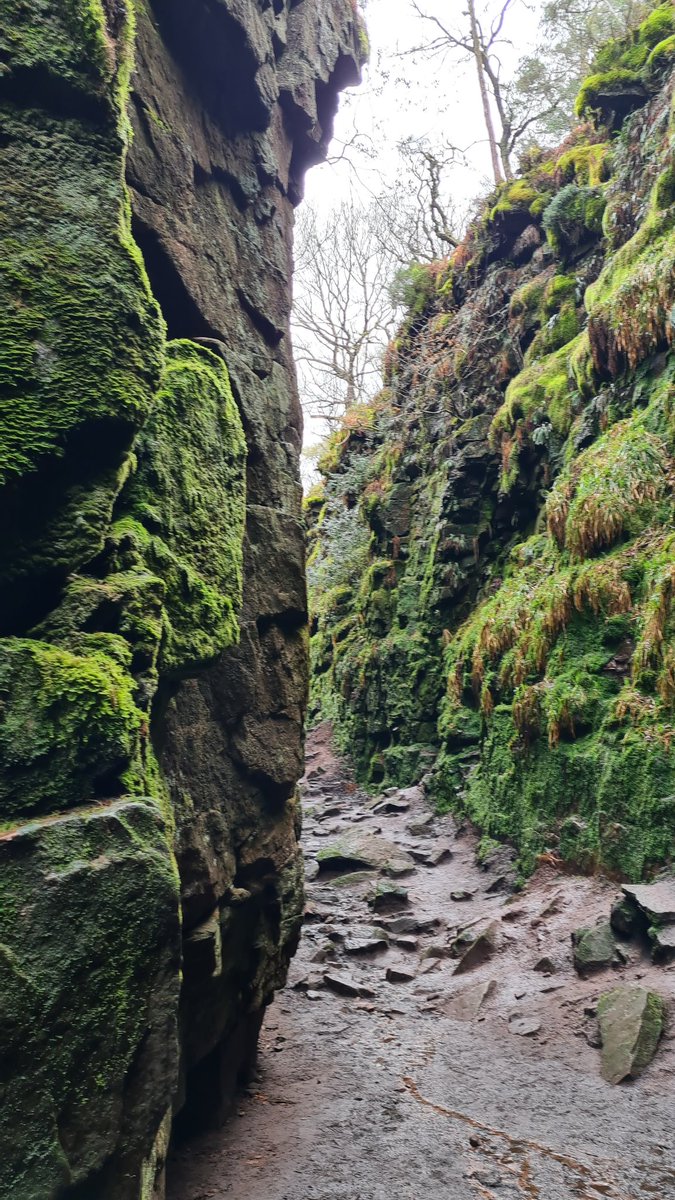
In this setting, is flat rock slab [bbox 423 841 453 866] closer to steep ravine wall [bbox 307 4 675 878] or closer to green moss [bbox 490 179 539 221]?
steep ravine wall [bbox 307 4 675 878]

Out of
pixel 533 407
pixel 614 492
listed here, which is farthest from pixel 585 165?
pixel 614 492

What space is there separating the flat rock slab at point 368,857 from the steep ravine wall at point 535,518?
1.12m

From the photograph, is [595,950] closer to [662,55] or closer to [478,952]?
[478,952]

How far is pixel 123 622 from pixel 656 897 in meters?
4.98

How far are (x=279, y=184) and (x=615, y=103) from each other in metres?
8.48

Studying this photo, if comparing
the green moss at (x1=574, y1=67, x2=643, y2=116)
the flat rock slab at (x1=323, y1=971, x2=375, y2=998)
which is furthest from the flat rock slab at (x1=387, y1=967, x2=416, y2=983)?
the green moss at (x1=574, y1=67, x2=643, y2=116)

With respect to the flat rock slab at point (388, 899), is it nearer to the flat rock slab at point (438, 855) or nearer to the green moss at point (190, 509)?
the flat rock slab at point (438, 855)

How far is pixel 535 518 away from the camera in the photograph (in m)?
11.8

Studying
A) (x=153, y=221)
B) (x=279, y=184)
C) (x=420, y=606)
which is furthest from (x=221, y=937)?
(x=420, y=606)

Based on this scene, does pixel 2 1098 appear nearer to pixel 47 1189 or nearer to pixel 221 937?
pixel 47 1189

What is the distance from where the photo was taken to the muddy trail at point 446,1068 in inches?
171

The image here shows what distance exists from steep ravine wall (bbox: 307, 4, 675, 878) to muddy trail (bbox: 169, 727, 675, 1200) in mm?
1019

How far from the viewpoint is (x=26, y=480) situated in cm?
294

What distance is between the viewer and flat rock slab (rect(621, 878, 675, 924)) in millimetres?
5947
